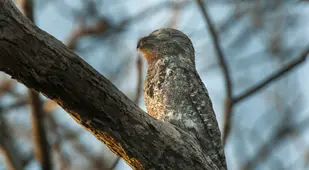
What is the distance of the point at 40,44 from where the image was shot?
8.22ft

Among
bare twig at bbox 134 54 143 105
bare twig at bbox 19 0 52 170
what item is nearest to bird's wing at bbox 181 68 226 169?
bare twig at bbox 134 54 143 105

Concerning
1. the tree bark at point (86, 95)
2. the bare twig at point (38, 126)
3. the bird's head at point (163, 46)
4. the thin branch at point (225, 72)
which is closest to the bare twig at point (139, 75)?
the bird's head at point (163, 46)

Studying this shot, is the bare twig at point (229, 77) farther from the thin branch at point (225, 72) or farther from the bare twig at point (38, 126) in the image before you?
the bare twig at point (38, 126)

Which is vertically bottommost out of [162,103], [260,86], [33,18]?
[162,103]

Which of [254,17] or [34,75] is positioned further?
[254,17]

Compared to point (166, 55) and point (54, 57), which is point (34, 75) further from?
point (166, 55)

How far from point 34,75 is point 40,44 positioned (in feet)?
0.54

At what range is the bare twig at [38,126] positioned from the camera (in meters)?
4.50

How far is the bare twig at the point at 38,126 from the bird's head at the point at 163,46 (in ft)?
3.96

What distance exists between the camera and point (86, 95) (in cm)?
259

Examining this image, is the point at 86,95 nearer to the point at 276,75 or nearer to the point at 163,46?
the point at 163,46

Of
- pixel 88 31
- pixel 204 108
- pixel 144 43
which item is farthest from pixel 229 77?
pixel 88 31

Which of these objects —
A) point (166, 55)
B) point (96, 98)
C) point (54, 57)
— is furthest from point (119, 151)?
point (166, 55)

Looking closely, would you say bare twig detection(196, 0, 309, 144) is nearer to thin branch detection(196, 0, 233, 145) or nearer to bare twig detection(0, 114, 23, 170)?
thin branch detection(196, 0, 233, 145)
